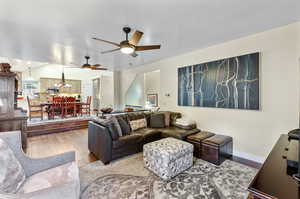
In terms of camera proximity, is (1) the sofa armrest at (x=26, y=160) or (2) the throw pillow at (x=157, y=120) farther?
(2) the throw pillow at (x=157, y=120)

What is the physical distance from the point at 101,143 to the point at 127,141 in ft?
1.75

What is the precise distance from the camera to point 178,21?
248 centimetres

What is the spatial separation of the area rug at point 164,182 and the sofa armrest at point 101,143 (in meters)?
0.18

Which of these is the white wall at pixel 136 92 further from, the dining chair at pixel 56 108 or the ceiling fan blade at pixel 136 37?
the ceiling fan blade at pixel 136 37

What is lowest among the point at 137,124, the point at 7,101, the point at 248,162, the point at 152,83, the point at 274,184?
the point at 248,162

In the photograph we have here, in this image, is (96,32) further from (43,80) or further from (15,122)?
(43,80)

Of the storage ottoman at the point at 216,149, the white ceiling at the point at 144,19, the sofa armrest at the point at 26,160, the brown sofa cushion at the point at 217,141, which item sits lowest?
the storage ottoman at the point at 216,149

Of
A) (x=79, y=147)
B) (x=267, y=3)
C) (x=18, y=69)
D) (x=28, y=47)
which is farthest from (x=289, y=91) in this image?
(x=18, y=69)

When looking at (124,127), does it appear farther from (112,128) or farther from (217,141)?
(217,141)

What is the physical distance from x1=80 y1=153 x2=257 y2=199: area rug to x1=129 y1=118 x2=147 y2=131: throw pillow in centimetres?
106

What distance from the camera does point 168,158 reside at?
2.19m

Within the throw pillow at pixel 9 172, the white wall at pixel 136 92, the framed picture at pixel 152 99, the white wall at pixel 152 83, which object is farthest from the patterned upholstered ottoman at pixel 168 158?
the white wall at pixel 136 92

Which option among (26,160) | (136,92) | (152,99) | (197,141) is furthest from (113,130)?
(136,92)

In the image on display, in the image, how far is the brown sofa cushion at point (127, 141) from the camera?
2820 millimetres
